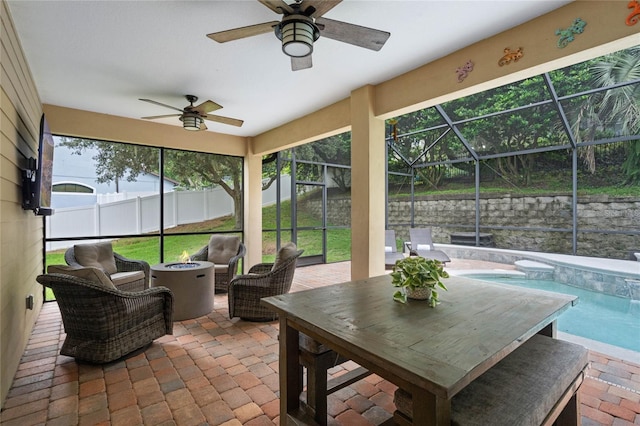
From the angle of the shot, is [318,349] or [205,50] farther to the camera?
[205,50]

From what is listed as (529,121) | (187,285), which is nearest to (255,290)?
(187,285)

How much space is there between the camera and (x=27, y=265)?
3.12m

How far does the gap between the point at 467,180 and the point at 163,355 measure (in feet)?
28.1

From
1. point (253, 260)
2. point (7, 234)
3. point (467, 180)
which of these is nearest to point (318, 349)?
point (7, 234)

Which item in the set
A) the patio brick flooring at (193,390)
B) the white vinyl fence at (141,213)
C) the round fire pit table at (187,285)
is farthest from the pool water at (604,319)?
the white vinyl fence at (141,213)

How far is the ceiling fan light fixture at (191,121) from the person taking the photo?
3.85 metres

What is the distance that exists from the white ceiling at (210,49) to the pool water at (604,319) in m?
3.31

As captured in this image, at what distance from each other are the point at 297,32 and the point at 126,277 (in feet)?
12.4

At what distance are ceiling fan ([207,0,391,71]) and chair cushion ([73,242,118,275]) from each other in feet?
12.0

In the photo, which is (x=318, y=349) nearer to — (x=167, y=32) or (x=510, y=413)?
(x=510, y=413)

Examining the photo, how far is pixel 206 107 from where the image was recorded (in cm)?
Result: 368

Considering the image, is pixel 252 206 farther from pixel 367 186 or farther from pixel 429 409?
pixel 429 409

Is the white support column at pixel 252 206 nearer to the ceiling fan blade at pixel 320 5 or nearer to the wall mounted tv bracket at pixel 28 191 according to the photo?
the wall mounted tv bracket at pixel 28 191

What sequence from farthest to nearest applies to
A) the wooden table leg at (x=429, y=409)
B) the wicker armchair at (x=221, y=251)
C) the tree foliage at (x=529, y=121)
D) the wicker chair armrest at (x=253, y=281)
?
the tree foliage at (x=529, y=121) < the wicker armchair at (x=221, y=251) < the wicker chair armrest at (x=253, y=281) < the wooden table leg at (x=429, y=409)
